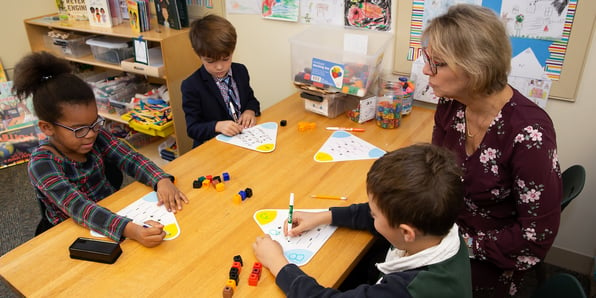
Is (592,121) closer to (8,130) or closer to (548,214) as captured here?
(548,214)

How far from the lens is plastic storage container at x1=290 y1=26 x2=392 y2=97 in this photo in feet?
6.07

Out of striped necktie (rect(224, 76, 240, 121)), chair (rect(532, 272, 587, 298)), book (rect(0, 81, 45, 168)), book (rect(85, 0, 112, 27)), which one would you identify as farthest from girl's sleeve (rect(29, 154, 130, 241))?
book (rect(0, 81, 45, 168))

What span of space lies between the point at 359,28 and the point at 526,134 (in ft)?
3.88

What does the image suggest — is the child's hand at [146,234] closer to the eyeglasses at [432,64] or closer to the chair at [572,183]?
the eyeglasses at [432,64]

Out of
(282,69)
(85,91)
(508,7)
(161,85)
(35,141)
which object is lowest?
(35,141)

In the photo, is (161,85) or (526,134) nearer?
(526,134)

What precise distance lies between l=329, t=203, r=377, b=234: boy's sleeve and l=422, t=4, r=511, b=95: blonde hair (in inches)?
18.4

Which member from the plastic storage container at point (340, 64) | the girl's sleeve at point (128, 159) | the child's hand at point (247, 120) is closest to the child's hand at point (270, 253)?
the girl's sleeve at point (128, 159)

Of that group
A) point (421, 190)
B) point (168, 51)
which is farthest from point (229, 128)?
point (421, 190)

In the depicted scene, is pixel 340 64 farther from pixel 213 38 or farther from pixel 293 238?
pixel 293 238

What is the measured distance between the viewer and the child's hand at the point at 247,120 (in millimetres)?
1868

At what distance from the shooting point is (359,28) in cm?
210

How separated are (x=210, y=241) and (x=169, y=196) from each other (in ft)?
0.82

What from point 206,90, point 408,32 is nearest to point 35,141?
point 206,90
